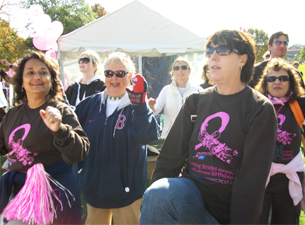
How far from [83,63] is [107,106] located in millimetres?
1761

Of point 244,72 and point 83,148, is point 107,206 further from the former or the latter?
point 244,72

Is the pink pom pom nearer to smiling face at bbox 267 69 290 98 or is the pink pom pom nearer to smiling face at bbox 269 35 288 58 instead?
smiling face at bbox 267 69 290 98

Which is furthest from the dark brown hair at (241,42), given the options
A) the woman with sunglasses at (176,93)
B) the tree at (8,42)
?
the tree at (8,42)

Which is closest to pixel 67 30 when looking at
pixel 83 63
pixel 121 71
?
pixel 83 63

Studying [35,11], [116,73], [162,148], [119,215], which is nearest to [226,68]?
[162,148]

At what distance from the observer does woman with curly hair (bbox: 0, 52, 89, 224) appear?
1605 millimetres

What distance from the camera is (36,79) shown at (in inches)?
76.5

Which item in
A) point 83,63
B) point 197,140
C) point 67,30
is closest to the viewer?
point 197,140

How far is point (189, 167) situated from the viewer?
155 cm

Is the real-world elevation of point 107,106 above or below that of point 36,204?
above

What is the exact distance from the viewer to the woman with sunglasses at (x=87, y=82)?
3.62 metres

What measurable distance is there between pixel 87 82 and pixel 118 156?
2.02 metres

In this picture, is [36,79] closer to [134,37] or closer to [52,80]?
[52,80]

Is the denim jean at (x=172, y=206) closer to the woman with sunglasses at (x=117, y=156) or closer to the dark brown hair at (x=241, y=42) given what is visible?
the woman with sunglasses at (x=117, y=156)
